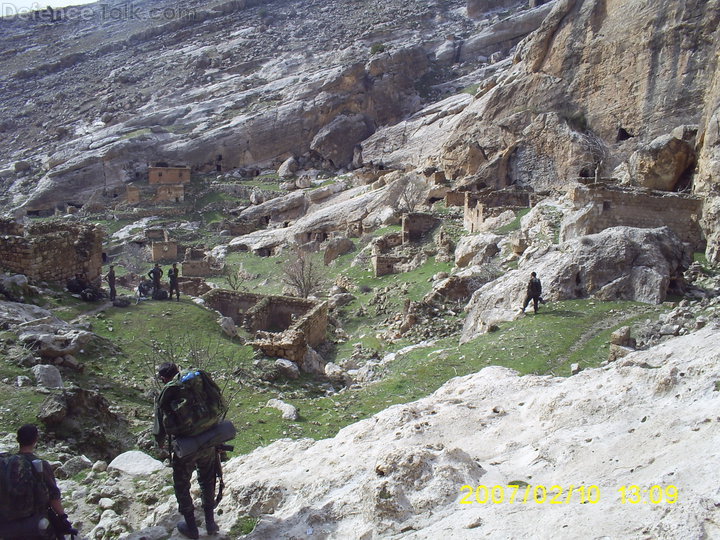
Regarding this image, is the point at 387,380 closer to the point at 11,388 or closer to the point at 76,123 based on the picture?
the point at 11,388

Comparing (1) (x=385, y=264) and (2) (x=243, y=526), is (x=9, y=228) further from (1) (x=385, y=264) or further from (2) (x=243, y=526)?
(2) (x=243, y=526)

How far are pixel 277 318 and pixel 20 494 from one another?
13824 millimetres

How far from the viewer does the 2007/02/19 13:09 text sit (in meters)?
3.18

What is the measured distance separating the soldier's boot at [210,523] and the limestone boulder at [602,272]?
31.3ft

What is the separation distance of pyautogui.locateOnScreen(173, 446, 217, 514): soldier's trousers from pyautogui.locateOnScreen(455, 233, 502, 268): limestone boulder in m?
15.3

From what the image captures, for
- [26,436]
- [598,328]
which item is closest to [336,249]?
[598,328]

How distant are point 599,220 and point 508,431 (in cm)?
1306

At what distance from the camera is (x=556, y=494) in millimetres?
3639

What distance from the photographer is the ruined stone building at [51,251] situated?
562 inches

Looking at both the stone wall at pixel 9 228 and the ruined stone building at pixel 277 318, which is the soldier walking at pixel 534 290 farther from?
the stone wall at pixel 9 228

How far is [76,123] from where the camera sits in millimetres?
63375

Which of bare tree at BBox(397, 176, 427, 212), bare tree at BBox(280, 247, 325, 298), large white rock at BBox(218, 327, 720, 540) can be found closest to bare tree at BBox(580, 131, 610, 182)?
bare tree at BBox(397, 176, 427, 212)

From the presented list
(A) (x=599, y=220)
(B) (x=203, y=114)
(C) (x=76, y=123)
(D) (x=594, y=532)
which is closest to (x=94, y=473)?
(D) (x=594, y=532)

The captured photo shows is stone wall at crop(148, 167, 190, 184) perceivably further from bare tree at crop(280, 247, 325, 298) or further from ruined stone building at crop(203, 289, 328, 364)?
ruined stone building at crop(203, 289, 328, 364)
